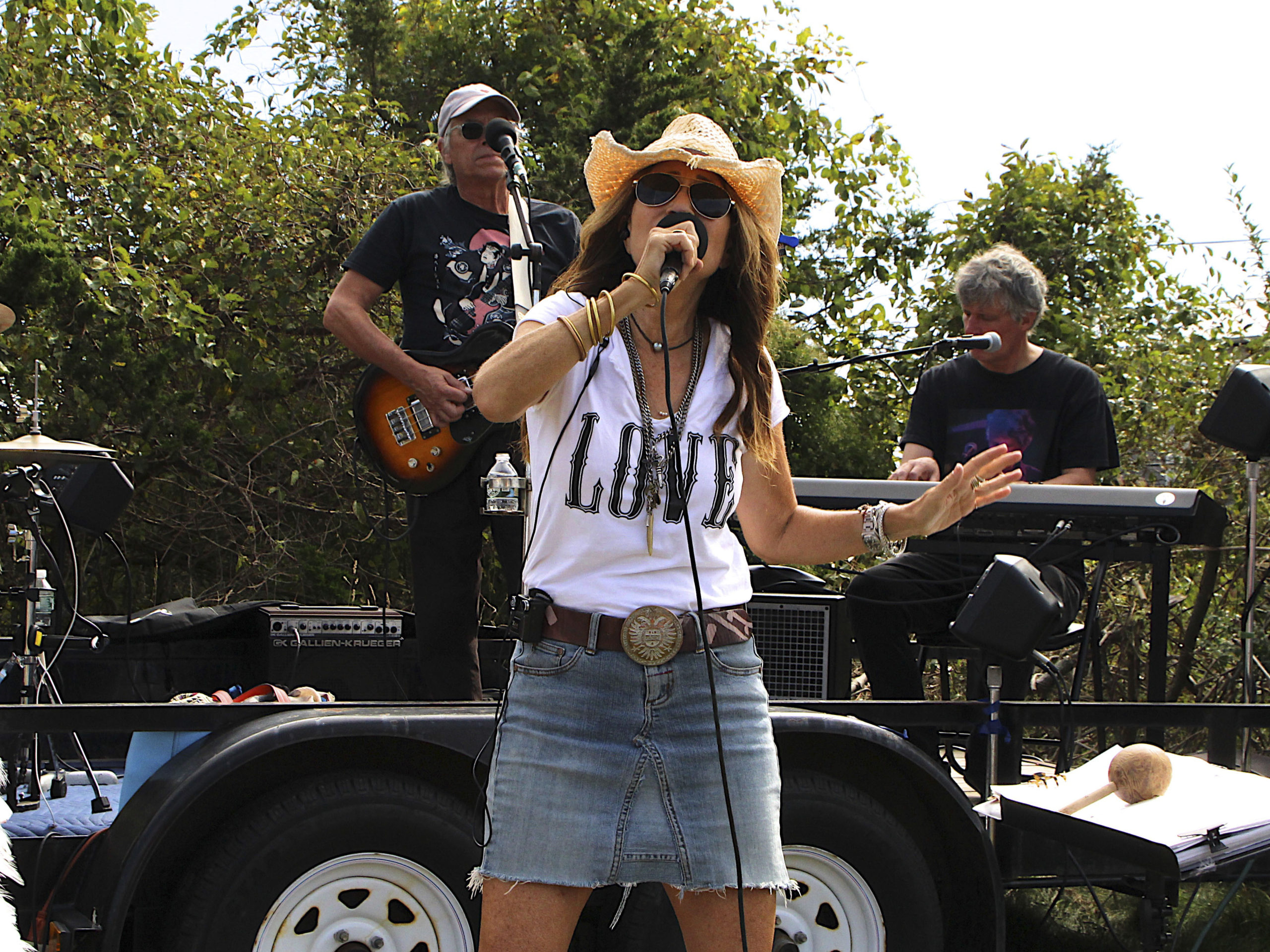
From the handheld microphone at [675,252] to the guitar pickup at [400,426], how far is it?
1754 millimetres

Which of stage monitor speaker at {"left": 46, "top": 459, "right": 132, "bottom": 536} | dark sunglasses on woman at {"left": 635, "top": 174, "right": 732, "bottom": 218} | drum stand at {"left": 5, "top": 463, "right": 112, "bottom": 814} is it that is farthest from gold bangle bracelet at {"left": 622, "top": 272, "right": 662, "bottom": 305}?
stage monitor speaker at {"left": 46, "top": 459, "right": 132, "bottom": 536}

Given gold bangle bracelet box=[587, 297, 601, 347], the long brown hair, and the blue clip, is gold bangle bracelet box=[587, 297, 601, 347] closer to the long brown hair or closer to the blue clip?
the long brown hair

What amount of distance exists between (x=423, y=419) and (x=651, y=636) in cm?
188

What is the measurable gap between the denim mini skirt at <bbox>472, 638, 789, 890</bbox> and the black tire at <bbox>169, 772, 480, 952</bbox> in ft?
2.36

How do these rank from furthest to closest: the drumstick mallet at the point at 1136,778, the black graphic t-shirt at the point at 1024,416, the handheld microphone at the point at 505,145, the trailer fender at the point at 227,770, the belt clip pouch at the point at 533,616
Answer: the black graphic t-shirt at the point at 1024,416
the handheld microphone at the point at 505,145
the drumstick mallet at the point at 1136,778
the trailer fender at the point at 227,770
the belt clip pouch at the point at 533,616

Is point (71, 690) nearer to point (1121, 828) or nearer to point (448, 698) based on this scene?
point (448, 698)

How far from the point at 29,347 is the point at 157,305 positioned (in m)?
0.64

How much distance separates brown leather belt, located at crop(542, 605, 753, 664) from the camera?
179 cm

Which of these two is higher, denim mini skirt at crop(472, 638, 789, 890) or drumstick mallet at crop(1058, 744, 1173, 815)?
denim mini skirt at crop(472, 638, 789, 890)

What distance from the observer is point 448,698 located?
344 centimetres

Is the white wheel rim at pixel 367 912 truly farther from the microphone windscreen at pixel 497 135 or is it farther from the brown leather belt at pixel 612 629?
the microphone windscreen at pixel 497 135

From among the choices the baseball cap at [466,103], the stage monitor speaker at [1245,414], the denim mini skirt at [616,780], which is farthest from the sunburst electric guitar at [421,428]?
the stage monitor speaker at [1245,414]

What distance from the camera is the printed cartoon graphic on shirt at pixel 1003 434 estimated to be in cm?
417

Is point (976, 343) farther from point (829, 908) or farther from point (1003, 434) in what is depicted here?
point (829, 908)
